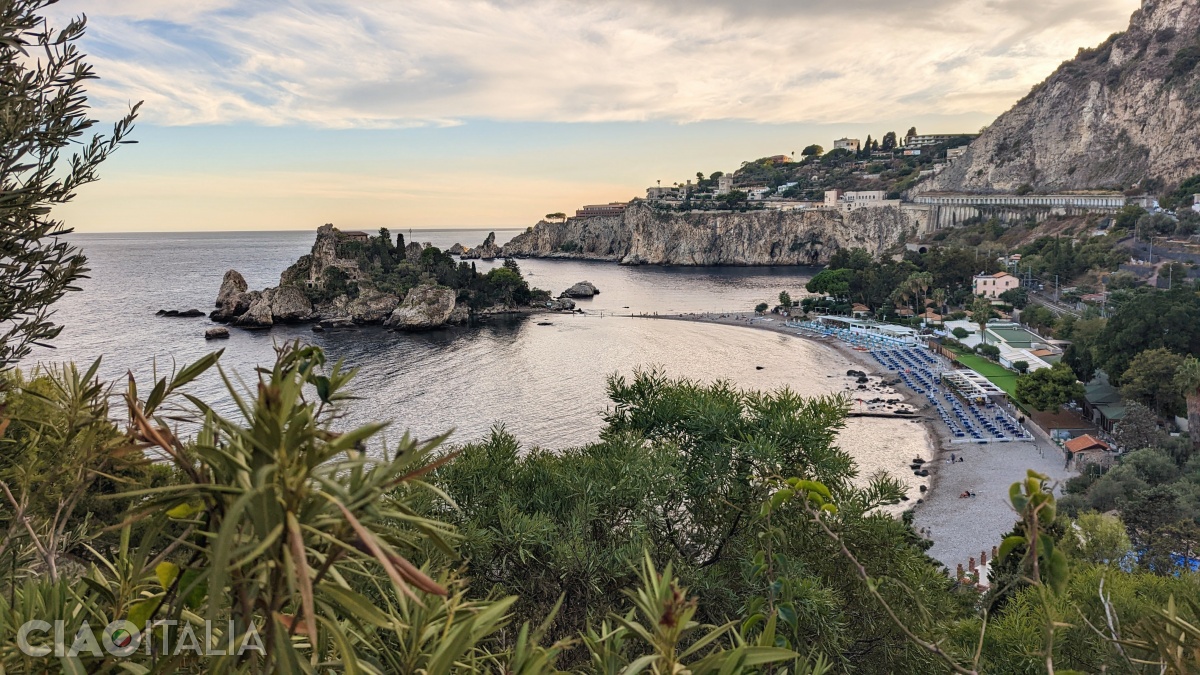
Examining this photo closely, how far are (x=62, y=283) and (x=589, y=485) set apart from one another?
3879mm

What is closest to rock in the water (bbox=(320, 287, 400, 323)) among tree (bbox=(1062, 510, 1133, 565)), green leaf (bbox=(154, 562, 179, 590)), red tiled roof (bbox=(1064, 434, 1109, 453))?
red tiled roof (bbox=(1064, 434, 1109, 453))

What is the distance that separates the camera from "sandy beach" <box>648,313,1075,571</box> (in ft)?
56.8

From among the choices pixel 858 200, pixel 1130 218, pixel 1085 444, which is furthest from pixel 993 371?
pixel 858 200

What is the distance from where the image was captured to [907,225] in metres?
91.5

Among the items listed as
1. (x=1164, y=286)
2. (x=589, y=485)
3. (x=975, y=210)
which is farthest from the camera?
(x=975, y=210)

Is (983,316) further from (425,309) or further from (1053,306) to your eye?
(425,309)

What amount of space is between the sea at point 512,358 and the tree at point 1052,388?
4.05 metres

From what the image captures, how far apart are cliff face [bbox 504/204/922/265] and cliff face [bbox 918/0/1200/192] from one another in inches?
531

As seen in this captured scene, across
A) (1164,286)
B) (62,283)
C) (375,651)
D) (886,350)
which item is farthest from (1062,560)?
(1164,286)

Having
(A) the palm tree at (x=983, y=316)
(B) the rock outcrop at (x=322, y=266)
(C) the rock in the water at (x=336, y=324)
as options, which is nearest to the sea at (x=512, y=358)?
(C) the rock in the water at (x=336, y=324)

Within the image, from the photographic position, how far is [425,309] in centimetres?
5031

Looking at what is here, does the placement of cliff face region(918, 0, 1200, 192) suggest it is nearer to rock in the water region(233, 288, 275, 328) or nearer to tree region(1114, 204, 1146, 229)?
tree region(1114, 204, 1146, 229)

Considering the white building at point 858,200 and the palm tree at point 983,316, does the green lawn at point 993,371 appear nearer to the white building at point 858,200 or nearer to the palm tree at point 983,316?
the palm tree at point 983,316

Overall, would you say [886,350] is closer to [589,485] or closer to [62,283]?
[589,485]
